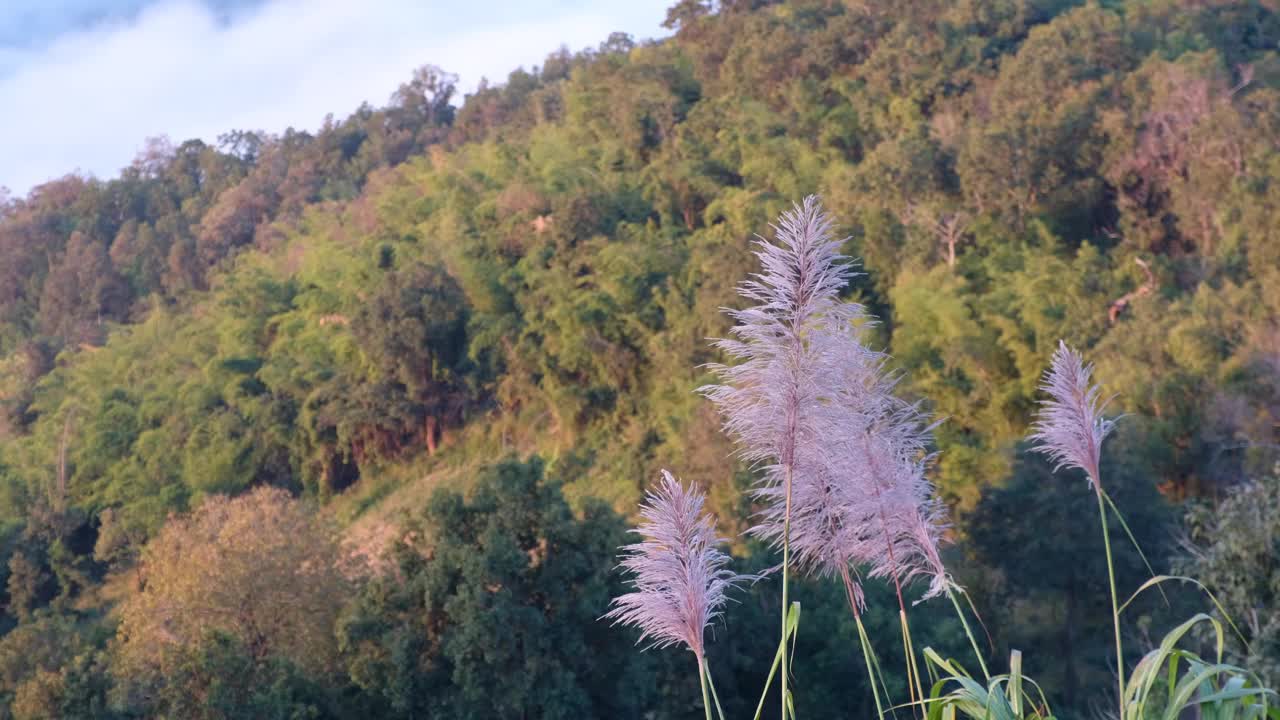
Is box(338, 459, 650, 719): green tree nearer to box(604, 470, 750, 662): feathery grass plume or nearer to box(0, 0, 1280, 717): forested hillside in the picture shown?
box(0, 0, 1280, 717): forested hillside

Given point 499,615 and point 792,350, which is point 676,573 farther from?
point 499,615

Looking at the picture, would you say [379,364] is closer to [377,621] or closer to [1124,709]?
[377,621]

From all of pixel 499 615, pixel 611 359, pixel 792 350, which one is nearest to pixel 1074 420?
pixel 792 350

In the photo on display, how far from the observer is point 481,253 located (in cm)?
2716

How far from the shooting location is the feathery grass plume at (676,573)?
262cm

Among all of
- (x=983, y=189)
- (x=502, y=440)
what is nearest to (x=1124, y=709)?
(x=983, y=189)

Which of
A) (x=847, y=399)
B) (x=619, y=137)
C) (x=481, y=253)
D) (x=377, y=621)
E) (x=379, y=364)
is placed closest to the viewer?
(x=847, y=399)

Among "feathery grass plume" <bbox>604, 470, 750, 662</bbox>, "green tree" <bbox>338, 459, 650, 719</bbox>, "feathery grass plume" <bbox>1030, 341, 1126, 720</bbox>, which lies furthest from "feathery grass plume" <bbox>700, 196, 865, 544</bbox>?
"green tree" <bbox>338, 459, 650, 719</bbox>

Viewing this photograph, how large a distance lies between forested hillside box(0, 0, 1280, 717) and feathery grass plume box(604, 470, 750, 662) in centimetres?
664

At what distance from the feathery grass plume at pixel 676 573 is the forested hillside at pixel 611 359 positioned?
6641 mm

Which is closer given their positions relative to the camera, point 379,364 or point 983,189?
point 983,189

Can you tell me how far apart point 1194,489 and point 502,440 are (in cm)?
1382

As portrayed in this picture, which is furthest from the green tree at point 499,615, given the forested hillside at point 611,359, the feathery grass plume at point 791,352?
the feathery grass plume at point 791,352

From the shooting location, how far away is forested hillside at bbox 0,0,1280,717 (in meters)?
12.3
